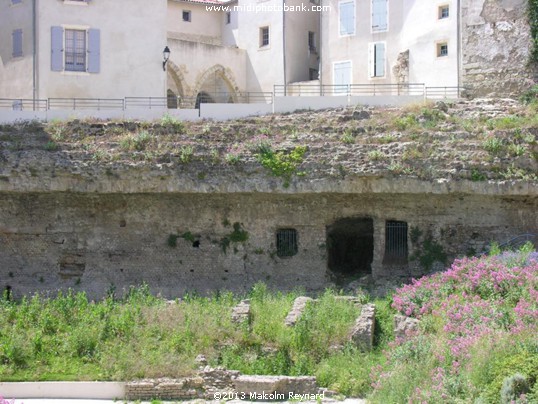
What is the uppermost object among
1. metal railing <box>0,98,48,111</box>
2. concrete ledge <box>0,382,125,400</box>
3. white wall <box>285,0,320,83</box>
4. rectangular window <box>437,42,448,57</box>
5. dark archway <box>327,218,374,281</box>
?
white wall <box>285,0,320,83</box>

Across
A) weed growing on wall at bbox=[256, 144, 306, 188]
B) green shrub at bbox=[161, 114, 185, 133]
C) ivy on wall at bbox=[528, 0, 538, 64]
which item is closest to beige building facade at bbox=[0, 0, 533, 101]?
ivy on wall at bbox=[528, 0, 538, 64]

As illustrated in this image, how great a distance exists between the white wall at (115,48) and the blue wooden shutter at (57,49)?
0.15m

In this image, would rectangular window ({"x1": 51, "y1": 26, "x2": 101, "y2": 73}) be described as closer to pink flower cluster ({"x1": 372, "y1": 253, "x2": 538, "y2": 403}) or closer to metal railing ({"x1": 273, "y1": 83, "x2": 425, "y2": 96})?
metal railing ({"x1": 273, "y1": 83, "x2": 425, "y2": 96})

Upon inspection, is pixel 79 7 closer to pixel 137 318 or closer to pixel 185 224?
pixel 185 224

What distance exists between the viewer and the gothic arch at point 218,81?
38250 mm

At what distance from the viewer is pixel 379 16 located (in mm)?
35125

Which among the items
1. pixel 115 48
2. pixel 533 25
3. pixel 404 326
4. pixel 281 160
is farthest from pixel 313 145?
pixel 115 48

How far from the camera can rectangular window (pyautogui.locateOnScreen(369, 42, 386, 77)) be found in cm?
3497

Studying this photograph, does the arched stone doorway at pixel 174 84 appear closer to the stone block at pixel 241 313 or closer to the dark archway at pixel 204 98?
the dark archway at pixel 204 98

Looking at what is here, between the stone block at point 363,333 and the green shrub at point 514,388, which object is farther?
the stone block at point 363,333

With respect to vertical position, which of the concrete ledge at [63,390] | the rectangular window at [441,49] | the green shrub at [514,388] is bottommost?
the concrete ledge at [63,390]

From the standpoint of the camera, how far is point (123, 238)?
28938 mm

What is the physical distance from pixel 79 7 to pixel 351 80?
11391 millimetres

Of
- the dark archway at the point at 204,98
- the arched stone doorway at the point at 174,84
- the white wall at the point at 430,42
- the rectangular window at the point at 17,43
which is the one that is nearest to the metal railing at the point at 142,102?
the arched stone doorway at the point at 174,84
